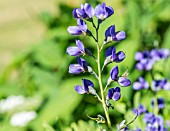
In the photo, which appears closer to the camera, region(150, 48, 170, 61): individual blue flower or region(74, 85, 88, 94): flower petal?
region(74, 85, 88, 94): flower petal

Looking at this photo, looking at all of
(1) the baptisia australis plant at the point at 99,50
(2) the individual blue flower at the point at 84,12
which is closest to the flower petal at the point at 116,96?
(1) the baptisia australis plant at the point at 99,50

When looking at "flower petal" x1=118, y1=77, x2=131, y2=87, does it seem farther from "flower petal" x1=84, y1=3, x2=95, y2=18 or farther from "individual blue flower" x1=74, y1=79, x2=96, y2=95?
"flower petal" x1=84, y1=3, x2=95, y2=18

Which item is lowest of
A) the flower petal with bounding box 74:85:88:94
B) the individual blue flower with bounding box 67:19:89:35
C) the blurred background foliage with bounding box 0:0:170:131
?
the blurred background foliage with bounding box 0:0:170:131

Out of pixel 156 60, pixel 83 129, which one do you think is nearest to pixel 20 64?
pixel 156 60

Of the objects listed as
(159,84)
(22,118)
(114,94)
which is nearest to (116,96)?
(114,94)

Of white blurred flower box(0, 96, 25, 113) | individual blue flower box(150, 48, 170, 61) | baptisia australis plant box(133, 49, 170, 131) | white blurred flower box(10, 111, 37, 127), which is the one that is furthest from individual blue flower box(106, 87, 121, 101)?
white blurred flower box(0, 96, 25, 113)

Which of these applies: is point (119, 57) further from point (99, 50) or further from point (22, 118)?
point (22, 118)

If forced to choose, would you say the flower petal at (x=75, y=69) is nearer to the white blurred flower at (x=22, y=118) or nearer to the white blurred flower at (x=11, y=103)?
the white blurred flower at (x=22, y=118)
